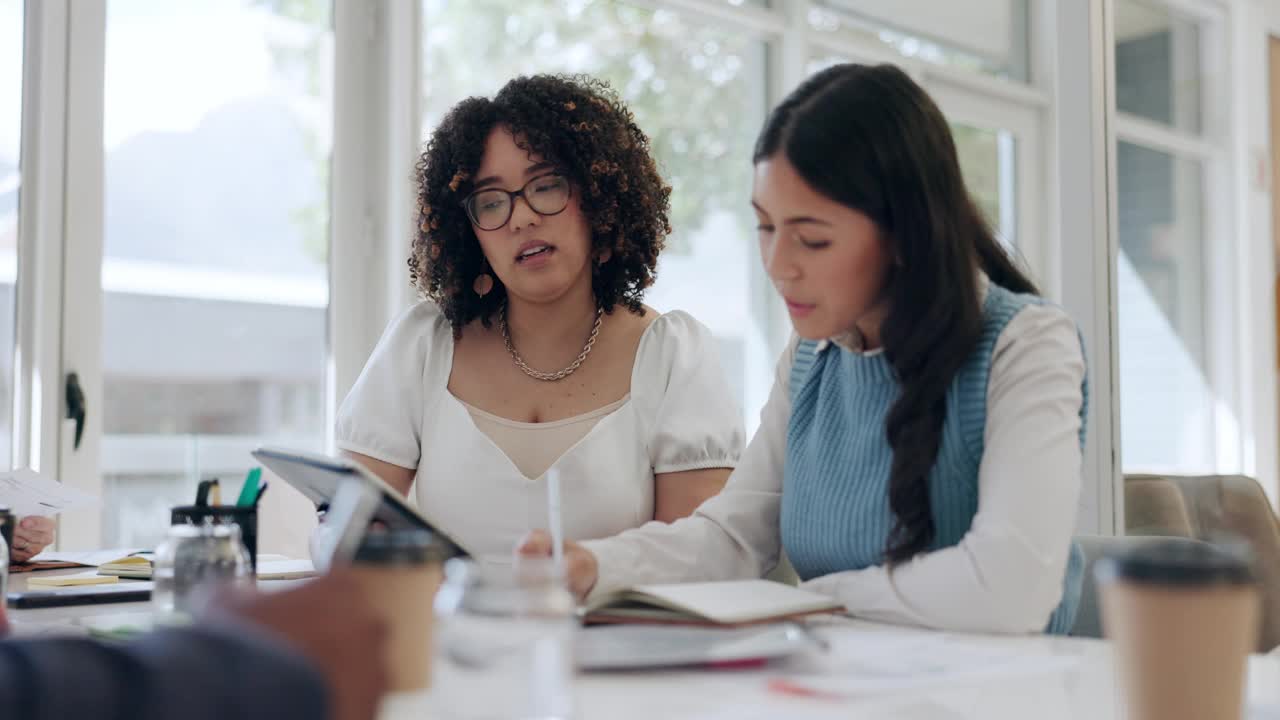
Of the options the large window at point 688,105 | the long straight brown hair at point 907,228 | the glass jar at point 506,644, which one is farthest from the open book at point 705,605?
the large window at point 688,105

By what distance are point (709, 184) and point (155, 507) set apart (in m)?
2.19

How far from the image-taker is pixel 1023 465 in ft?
4.04

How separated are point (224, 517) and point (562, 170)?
0.82 m

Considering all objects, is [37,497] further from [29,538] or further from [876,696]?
[876,696]

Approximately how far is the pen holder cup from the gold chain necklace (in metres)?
0.56

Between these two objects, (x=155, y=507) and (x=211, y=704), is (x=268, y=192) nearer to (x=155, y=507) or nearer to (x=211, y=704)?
(x=155, y=507)

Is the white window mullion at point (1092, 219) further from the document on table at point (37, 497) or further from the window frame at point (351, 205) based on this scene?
the document on table at point (37, 497)

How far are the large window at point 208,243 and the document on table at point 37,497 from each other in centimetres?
130

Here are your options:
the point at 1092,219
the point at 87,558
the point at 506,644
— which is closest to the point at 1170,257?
the point at 1092,219

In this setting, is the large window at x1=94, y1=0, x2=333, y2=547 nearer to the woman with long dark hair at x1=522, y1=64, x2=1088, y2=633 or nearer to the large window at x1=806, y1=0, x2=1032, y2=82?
the large window at x1=806, y1=0, x2=1032, y2=82

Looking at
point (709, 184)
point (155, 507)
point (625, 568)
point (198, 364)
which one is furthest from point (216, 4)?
point (625, 568)

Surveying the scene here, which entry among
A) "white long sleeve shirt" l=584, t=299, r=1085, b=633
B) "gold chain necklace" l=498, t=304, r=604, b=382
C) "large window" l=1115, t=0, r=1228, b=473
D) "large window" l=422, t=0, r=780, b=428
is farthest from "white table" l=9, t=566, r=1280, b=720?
"large window" l=422, t=0, r=780, b=428

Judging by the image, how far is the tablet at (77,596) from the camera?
139 cm

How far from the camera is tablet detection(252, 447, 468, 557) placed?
1.11m
